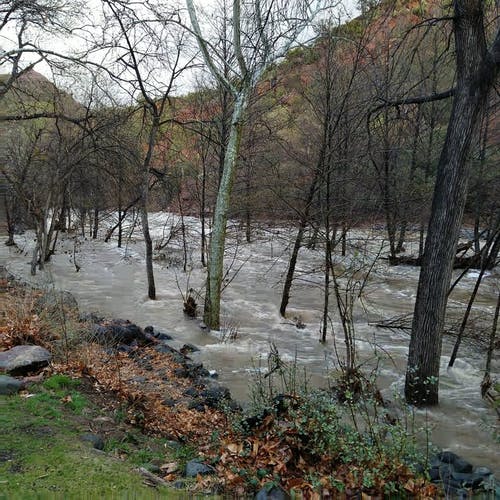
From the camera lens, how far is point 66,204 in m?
24.2

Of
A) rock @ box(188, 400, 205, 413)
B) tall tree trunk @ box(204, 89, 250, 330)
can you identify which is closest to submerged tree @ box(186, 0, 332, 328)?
tall tree trunk @ box(204, 89, 250, 330)

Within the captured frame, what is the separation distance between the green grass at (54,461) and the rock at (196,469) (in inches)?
15.9

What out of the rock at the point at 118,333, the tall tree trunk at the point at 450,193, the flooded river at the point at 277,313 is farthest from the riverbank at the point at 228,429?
the tall tree trunk at the point at 450,193

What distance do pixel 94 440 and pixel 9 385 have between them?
139 cm

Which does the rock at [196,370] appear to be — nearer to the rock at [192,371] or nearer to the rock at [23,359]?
the rock at [192,371]

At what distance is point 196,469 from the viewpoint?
11.5 ft

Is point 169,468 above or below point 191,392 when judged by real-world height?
above

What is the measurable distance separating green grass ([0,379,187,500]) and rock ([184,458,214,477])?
0.40 metres

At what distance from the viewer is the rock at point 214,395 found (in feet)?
18.9

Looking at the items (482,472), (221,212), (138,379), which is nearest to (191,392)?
(138,379)

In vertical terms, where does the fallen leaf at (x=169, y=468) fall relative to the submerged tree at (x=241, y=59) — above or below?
below

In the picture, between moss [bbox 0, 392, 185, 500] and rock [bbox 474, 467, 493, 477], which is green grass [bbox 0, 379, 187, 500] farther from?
rock [bbox 474, 467, 493, 477]

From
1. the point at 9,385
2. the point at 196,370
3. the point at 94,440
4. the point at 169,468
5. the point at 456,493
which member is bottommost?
the point at 196,370

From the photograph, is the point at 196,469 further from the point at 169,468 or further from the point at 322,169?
the point at 322,169
